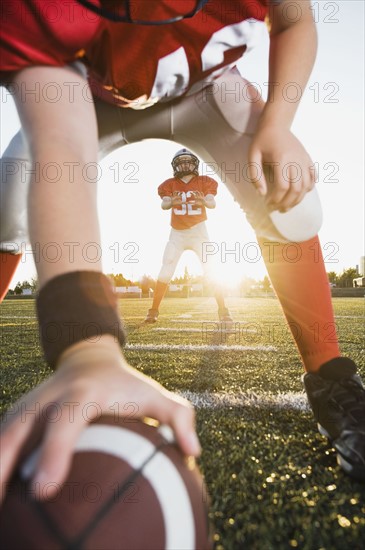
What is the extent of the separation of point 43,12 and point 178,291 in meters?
28.4

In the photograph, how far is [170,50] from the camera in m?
0.96

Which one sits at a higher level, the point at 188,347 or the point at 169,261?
the point at 169,261

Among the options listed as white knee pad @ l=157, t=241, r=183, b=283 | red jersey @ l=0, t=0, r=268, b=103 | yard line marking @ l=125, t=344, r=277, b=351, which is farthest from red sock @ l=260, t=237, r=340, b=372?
white knee pad @ l=157, t=241, r=183, b=283

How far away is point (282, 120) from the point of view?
987 mm

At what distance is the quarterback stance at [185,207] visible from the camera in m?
6.23

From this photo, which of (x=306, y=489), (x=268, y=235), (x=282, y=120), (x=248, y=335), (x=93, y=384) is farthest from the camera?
(x=248, y=335)

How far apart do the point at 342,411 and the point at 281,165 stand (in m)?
0.78

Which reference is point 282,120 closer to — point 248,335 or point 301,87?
point 301,87

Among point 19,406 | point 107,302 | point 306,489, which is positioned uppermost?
point 107,302

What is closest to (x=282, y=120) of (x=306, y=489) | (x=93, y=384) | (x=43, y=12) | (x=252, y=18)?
(x=252, y=18)

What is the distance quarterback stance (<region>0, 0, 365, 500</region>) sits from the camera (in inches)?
20.3

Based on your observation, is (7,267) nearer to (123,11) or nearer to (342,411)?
(123,11)

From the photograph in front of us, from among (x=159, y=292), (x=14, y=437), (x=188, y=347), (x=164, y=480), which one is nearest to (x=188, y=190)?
(x=159, y=292)

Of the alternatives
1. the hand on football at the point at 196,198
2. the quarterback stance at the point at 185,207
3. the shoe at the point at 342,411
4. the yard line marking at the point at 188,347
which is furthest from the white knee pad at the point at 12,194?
the hand on football at the point at 196,198
